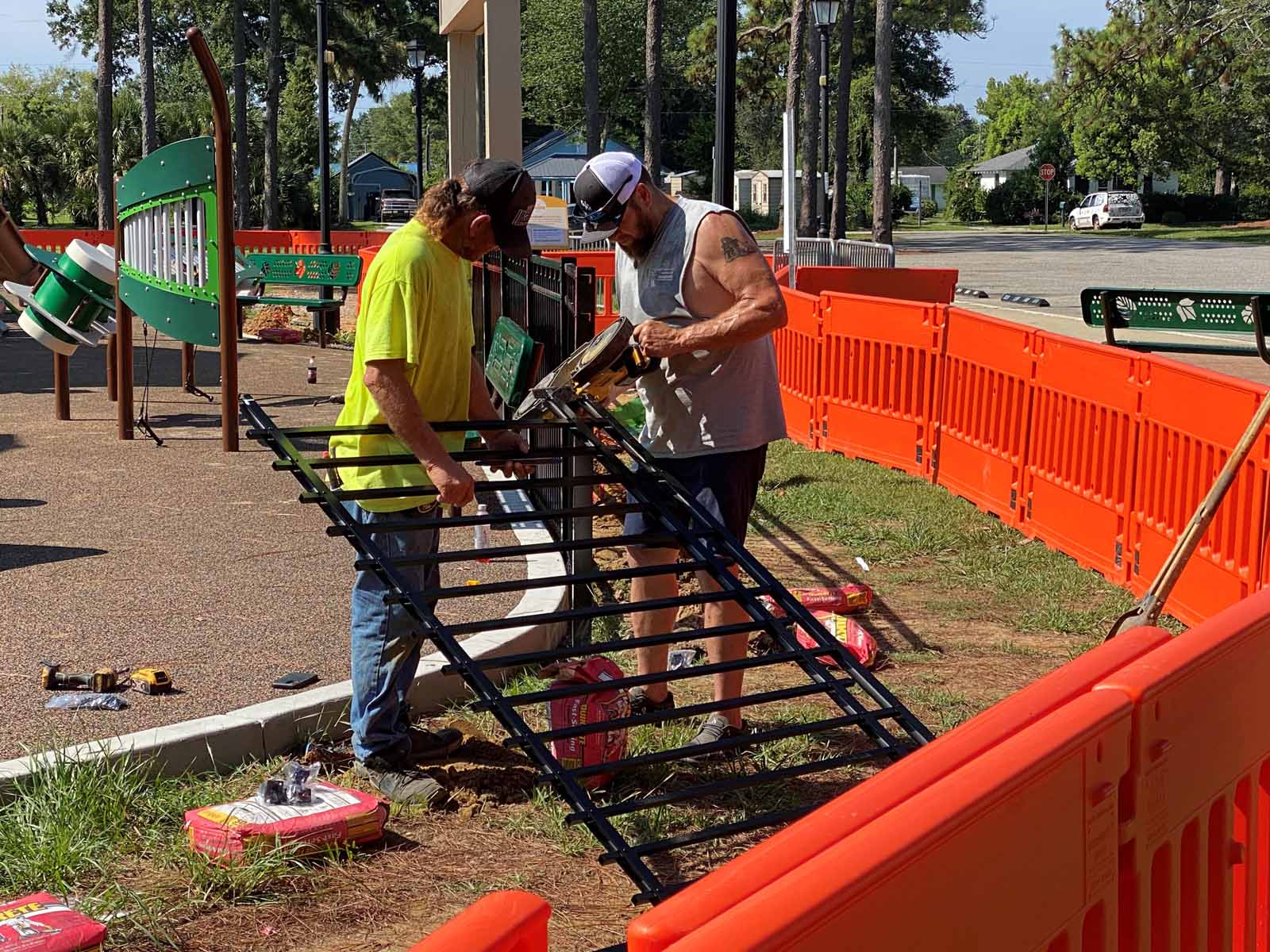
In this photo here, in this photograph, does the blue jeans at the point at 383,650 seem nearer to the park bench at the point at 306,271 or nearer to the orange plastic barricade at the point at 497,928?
the orange plastic barricade at the point at 497,928

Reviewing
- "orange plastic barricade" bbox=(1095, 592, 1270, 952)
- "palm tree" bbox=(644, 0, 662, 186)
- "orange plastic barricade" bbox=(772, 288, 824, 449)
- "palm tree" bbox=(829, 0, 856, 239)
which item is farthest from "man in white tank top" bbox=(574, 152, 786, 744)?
"palm tree" bbox=(644, 0, 662, 186)

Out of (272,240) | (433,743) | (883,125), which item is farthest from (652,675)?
(883,125)

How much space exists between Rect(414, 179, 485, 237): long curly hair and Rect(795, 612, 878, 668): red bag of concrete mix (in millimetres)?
2284

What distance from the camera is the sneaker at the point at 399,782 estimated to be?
15.0ft

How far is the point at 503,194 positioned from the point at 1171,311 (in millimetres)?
6860

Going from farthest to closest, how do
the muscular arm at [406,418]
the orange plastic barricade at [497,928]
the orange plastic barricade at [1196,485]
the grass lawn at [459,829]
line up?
1. the orange plastic barricade at [1196,485]
2. the muscular arm at [406,418]
3. the grass lawn at [459,829]
4. the orange plastic barricade at [497,928]

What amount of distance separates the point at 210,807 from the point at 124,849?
0.25m

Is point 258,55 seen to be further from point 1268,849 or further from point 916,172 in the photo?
point 1268,849

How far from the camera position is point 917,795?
6.12 feet

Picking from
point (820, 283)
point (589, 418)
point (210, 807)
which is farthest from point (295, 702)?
point (820, 283)

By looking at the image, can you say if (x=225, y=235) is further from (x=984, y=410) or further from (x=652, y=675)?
(x=652, y=675)

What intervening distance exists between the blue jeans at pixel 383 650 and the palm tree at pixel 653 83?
136 feet

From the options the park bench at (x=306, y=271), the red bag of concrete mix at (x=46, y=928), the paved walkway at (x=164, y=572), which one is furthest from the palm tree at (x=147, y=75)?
the red bag of concrete mix at (x=46, y=928)

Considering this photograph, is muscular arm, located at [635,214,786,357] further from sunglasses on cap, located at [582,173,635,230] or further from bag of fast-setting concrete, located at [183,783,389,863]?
bag of fast-setting concrete, located at [183,783,389,863]
